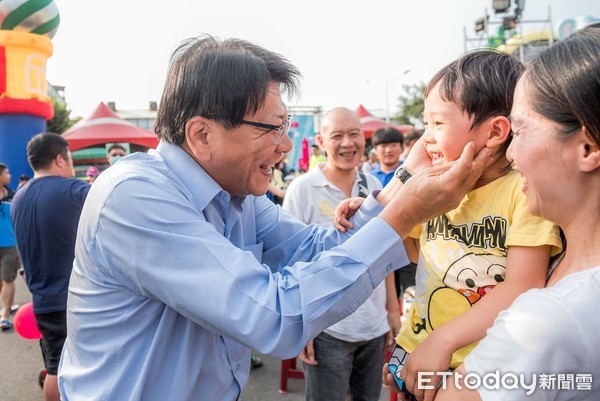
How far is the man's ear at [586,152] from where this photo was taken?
88 cm

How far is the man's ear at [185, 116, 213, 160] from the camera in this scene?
1337 millimetres

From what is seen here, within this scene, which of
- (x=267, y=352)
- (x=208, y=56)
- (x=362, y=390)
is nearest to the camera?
(x=267, y=352)

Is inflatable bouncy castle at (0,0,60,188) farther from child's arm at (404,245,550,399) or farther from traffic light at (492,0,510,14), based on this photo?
traffic light at (492,0,510,14)

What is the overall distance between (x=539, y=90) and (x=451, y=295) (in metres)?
0.68

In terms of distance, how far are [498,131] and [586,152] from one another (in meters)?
0.44

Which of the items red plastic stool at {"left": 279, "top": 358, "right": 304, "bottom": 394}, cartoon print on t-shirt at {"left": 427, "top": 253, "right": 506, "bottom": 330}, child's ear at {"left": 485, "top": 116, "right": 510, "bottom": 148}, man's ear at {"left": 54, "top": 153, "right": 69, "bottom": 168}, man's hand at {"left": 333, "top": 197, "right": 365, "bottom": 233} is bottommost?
red plastic stool at {"left": 279, "top": 358, "right": 304, "bottom": 394}

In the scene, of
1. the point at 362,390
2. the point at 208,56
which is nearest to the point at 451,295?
the point at 208,56

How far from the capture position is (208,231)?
1.15m

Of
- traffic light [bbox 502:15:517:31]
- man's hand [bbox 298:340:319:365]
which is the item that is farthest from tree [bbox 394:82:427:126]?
man's hand [bbox 298:340:319:365]

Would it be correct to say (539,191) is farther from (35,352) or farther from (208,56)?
(35,352)

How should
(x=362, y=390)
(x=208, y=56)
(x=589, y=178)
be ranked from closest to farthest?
(x=589, y=178)
(x=208, y=56)
(x=362, y=390)

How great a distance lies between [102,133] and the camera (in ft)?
35.7

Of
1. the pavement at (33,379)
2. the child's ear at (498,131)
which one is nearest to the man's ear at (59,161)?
the pavement at (33,379)

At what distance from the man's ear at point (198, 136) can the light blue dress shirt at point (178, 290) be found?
0.11ft
